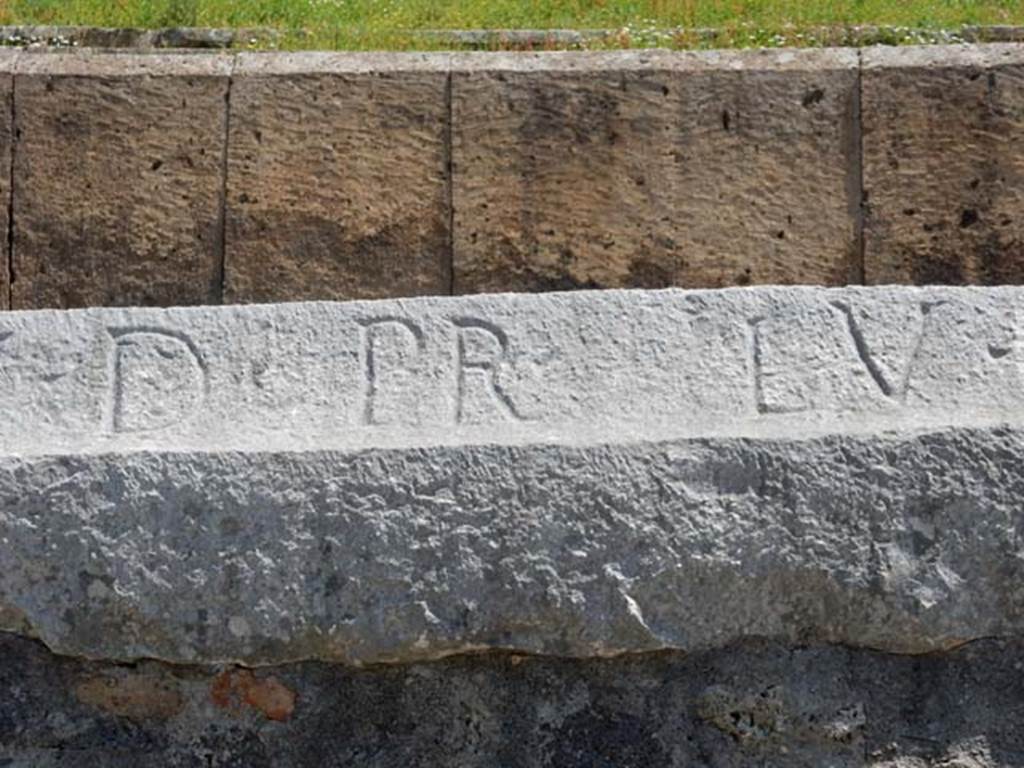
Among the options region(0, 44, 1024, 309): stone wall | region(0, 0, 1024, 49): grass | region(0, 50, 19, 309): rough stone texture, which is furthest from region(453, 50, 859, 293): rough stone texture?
region(0, 50, 19, 309): rough stone texture

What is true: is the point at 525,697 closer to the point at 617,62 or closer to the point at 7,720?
the point at 7,720

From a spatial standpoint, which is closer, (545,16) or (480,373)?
(480,373)

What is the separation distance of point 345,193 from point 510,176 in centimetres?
39

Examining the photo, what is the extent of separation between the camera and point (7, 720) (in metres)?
2.87

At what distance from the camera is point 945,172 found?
4152 mm

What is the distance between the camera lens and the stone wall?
13.6 ft

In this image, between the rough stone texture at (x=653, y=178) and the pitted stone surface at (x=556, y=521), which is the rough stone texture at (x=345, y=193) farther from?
the pitted stone surface at (x=556, y=521)

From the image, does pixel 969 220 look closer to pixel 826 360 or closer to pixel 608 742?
pixel 826 360

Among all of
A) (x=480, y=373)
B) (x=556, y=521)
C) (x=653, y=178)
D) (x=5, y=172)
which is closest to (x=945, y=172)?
(x=653, y=178)

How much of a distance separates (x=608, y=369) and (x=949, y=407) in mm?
550

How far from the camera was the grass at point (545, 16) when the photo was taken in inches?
201

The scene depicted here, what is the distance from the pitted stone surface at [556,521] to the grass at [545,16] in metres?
2.35

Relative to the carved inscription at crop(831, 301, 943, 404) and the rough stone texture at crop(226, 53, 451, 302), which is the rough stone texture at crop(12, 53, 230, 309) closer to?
the rough stone texture at crop(226, 53, 451, 302)

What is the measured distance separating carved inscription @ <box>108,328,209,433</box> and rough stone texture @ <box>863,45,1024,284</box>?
70.6 inches
